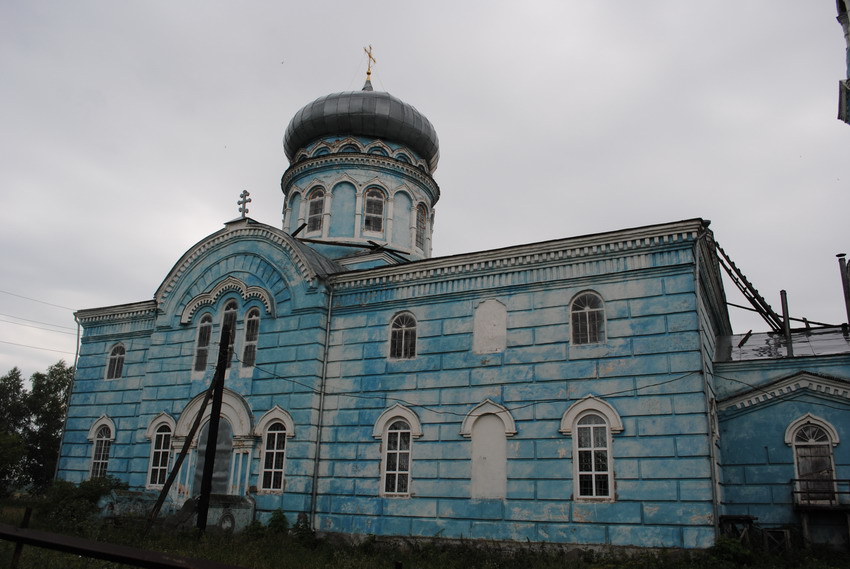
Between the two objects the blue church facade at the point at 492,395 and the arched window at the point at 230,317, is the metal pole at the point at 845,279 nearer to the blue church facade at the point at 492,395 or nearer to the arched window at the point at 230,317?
the blue church facade at the point at 492,395

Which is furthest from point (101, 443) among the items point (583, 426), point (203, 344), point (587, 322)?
point (587, 322)

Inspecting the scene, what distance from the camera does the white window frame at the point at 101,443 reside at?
866 inches

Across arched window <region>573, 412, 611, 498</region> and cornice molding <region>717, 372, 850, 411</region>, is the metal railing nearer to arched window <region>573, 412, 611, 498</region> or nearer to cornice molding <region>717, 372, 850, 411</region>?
cornice molding <region>717, 372, 850, 411</region>

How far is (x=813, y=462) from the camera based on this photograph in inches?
591

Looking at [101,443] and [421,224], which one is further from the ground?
[421,224]

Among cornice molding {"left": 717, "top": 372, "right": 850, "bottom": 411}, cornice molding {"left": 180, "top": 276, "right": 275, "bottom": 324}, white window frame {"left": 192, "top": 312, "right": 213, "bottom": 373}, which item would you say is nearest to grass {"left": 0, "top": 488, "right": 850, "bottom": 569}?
cornice molding {"left": 717, "top": 372, "right": 850, "bottom": 411}

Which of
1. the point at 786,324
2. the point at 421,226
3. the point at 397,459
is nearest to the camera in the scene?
the point at 397,459

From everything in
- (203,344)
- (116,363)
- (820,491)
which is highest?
(203,344)

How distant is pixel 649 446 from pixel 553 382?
7.87 ft

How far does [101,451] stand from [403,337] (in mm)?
11270

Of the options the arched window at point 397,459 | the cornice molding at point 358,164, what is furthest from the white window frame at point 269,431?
the cornice molding at point 358,164

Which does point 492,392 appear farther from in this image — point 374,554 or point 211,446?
point 211,446

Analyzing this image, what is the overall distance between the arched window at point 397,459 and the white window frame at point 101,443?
1007 cm

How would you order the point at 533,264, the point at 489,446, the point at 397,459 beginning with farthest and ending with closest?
the point at 397,459 < the point at 533,264 < the point at 489,446
